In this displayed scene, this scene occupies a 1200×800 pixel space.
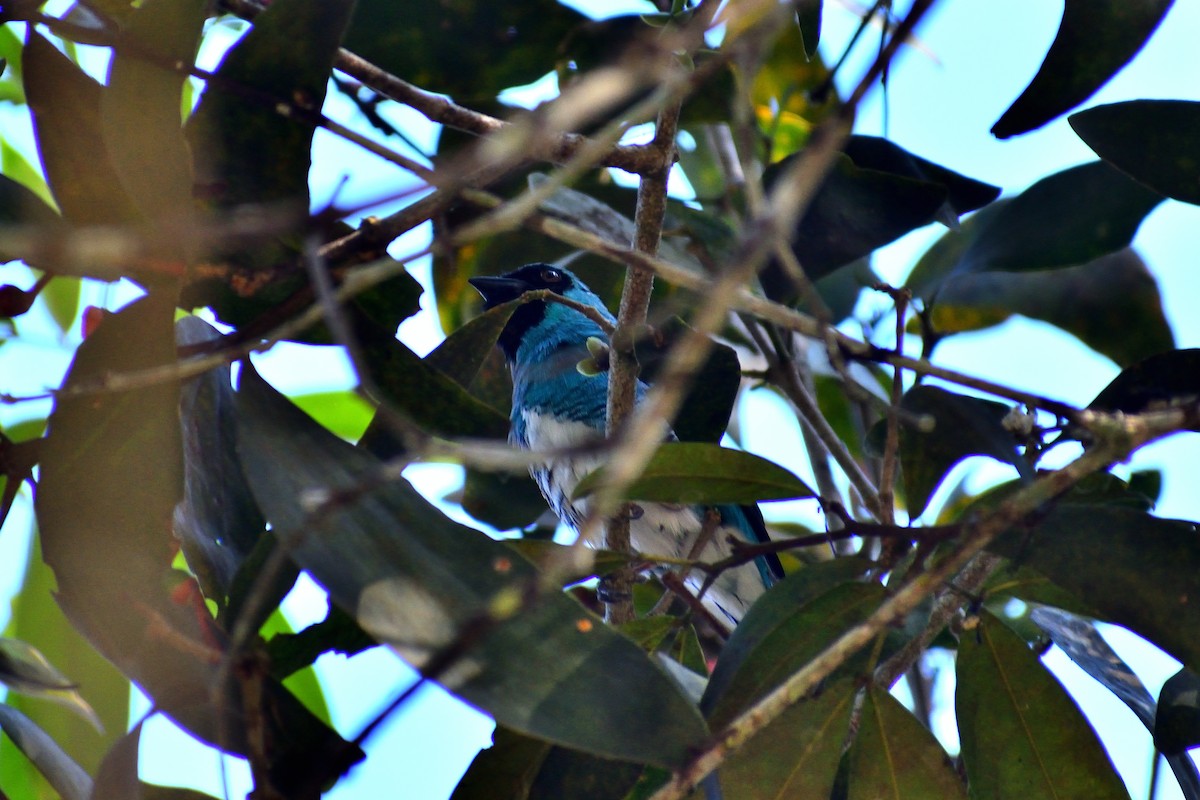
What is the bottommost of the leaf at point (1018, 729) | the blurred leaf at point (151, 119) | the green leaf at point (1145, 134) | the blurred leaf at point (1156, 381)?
the leaf at point (1018, 729)

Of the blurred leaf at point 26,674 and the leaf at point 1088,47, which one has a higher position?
the leaf at point 1088,47

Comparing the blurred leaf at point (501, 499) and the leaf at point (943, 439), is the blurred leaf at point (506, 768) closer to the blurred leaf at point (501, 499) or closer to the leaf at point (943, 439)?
the leaf at point (943, 439)

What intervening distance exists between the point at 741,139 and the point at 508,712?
1.93 feet

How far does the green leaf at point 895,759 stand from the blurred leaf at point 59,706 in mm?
1291

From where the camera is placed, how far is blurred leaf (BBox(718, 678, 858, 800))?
1.64 meters

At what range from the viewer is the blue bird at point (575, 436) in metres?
3.02

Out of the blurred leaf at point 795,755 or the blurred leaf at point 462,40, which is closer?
the blurred leaf at point 795,755

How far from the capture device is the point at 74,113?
1.77 m

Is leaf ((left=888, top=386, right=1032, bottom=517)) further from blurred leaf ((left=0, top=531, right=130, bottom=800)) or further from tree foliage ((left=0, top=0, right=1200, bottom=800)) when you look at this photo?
blurred leaf ((left=0, top=531, right=130, bottom=800))

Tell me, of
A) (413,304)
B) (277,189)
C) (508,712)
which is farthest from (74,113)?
(508,712)

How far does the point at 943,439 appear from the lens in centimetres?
167

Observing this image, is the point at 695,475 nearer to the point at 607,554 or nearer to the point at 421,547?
the point at 607,554

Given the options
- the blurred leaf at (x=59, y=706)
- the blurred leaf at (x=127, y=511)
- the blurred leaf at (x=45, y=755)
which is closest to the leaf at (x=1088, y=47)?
the blurred leaf at (x=127, y=511)

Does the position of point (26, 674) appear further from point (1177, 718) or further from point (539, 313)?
point (539, 313)
